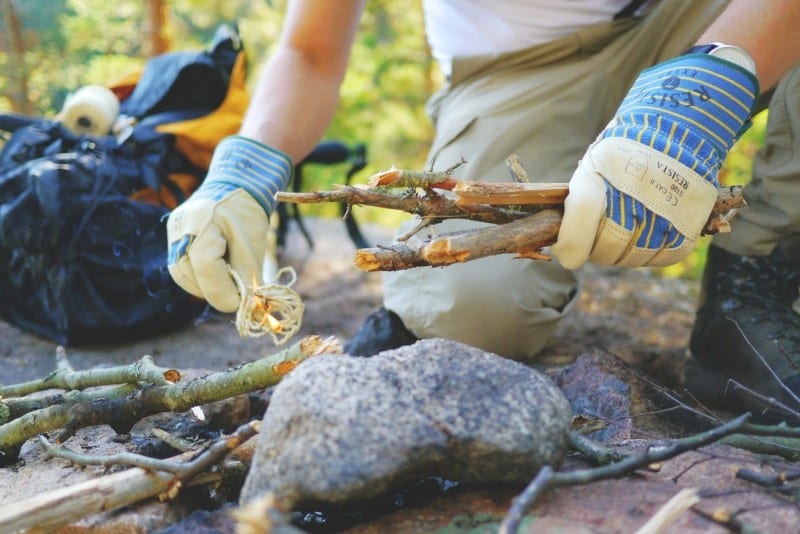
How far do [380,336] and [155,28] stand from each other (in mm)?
3195

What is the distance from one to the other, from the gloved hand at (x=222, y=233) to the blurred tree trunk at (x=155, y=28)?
9.98ft

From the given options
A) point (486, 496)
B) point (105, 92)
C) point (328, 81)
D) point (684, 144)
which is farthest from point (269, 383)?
point (105, 92)

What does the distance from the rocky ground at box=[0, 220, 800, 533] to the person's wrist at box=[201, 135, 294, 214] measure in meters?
0.78

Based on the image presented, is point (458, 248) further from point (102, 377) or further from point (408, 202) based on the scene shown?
point (102, 377)

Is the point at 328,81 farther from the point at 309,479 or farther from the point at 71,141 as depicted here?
the point at 309,479

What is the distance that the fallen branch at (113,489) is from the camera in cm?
108

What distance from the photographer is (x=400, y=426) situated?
1.07 metres

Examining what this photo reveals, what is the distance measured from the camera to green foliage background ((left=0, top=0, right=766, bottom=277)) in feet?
13.4

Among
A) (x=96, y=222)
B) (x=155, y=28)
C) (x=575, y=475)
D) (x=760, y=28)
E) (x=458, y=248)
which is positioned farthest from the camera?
(x=155, y=28)

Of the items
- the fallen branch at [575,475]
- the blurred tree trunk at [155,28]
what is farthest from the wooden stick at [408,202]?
the blurred tree trunk at [155,28]

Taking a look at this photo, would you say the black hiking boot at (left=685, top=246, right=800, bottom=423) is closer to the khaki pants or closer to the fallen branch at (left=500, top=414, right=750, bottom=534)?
the khaki pants

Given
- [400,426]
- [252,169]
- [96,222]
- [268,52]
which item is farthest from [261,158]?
[268,52]

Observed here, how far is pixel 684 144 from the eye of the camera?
1504 millimetres

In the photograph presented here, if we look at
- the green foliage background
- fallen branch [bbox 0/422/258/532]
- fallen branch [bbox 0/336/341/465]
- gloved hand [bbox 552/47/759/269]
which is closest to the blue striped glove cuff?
gloved hand [bbox 552/47/759/269]
